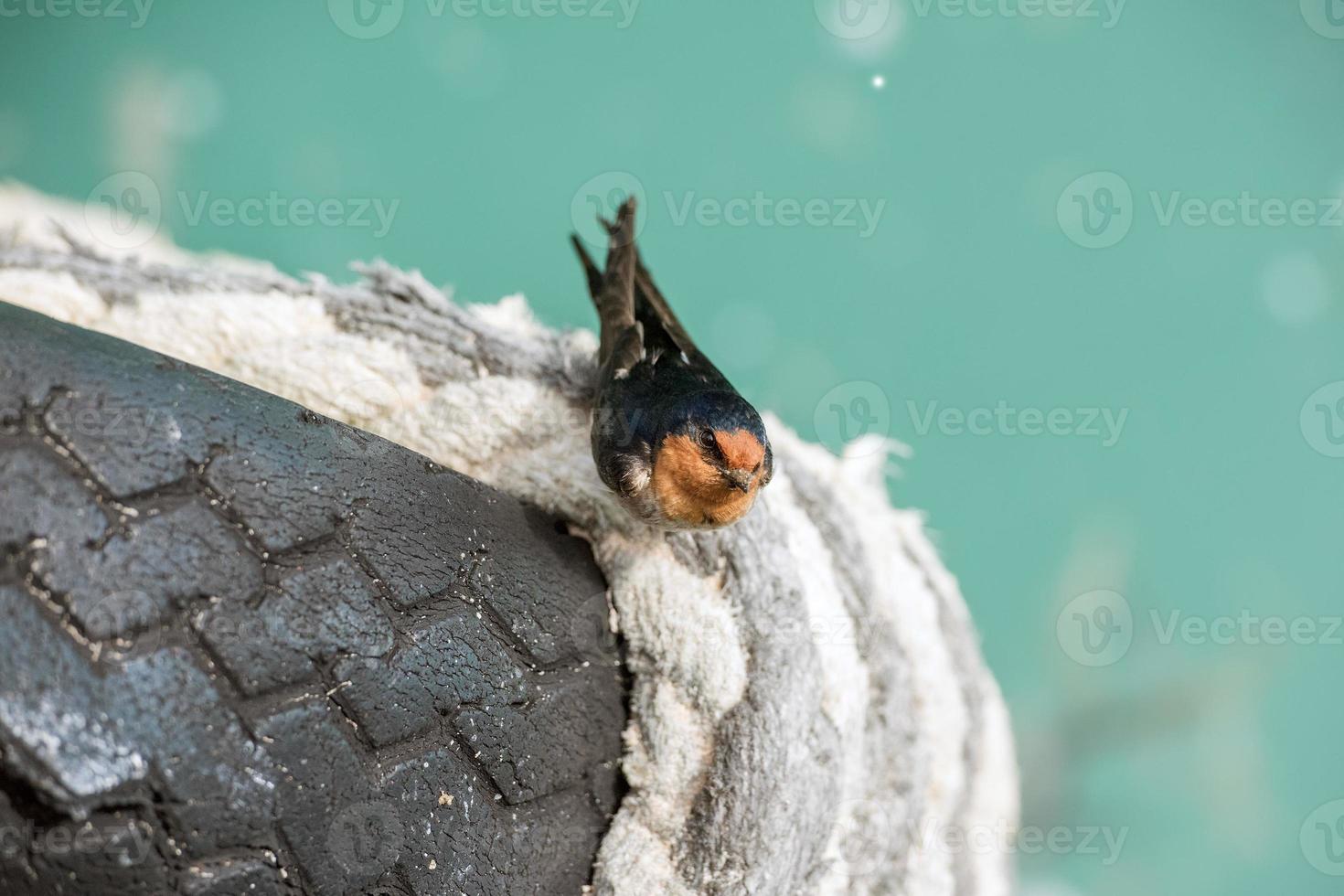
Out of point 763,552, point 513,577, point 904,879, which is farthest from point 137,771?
point 904,879

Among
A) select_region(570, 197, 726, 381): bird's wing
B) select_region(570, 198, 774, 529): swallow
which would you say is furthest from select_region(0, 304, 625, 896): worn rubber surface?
select_region(570, 197, 726, 381): bird's wing

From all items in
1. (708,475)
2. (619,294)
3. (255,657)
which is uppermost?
(619,294)

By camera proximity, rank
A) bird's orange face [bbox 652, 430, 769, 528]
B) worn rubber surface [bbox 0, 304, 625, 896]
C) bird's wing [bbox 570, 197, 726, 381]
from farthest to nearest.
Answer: bird's wing [bbox 570, 197, 726, 381]
bird's orange face [bbox 652, 430, 769, 528]
worn rubber surface [bbox 0, 304, 625, 896]

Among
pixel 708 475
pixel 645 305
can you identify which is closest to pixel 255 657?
pixel 708 475

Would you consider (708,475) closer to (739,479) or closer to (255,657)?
(739,479)

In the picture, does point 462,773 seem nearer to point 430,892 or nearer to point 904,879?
point 430,892

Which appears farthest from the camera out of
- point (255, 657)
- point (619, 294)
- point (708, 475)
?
point (619, 294)

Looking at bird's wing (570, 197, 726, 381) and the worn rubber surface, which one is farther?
bird's wing (570, 197, 726, 381)

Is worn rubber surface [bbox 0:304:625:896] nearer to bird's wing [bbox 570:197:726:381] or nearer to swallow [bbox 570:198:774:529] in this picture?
swallow [bbox 570:198:774:529]
